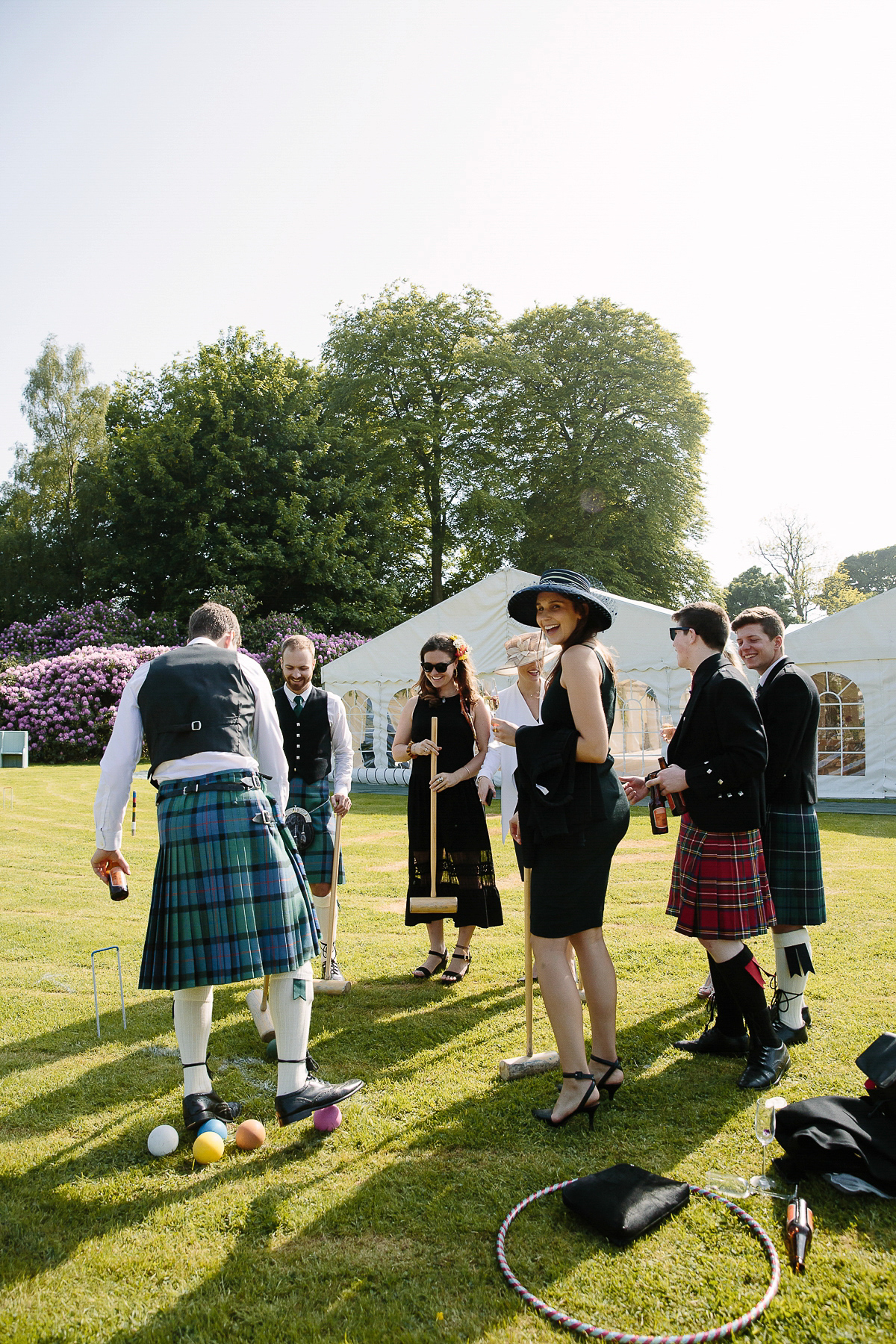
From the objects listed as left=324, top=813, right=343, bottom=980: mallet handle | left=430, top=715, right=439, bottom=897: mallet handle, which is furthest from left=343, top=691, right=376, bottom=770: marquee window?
left=324, top=813, right=343, bottom=980: mallet handle

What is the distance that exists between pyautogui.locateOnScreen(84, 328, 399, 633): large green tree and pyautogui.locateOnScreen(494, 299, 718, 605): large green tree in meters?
5.35

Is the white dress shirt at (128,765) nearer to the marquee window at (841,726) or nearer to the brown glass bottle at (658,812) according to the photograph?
the brown glass bottle at (658,812)

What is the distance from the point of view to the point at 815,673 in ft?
43.6

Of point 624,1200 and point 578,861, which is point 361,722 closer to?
point 578,861

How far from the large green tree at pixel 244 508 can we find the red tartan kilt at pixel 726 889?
73.7ft

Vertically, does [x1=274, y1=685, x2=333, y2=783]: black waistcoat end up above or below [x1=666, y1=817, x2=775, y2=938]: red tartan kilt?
above

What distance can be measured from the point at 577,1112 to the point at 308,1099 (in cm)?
97

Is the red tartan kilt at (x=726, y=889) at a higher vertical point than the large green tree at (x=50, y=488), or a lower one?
lower

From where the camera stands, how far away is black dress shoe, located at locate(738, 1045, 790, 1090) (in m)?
3.38

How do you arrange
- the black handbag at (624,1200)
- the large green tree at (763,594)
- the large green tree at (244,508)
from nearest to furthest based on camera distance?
the black handbag at (624,1200)
the large green tree at (244,508)
the large green tree at (763,594)

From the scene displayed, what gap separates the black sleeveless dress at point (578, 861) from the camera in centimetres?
316

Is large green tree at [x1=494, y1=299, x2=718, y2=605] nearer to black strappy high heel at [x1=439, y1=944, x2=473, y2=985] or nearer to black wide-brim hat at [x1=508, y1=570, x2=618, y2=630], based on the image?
black strappy high heel at [x1=439, y1=944, x2=473, y2=985]

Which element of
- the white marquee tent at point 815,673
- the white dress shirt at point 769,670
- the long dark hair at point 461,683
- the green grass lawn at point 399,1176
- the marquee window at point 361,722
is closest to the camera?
the green grass lawn at point 399,1176

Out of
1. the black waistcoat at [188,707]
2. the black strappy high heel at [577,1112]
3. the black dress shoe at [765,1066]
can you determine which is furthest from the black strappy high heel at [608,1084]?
the black waistcoat at [188,707]
